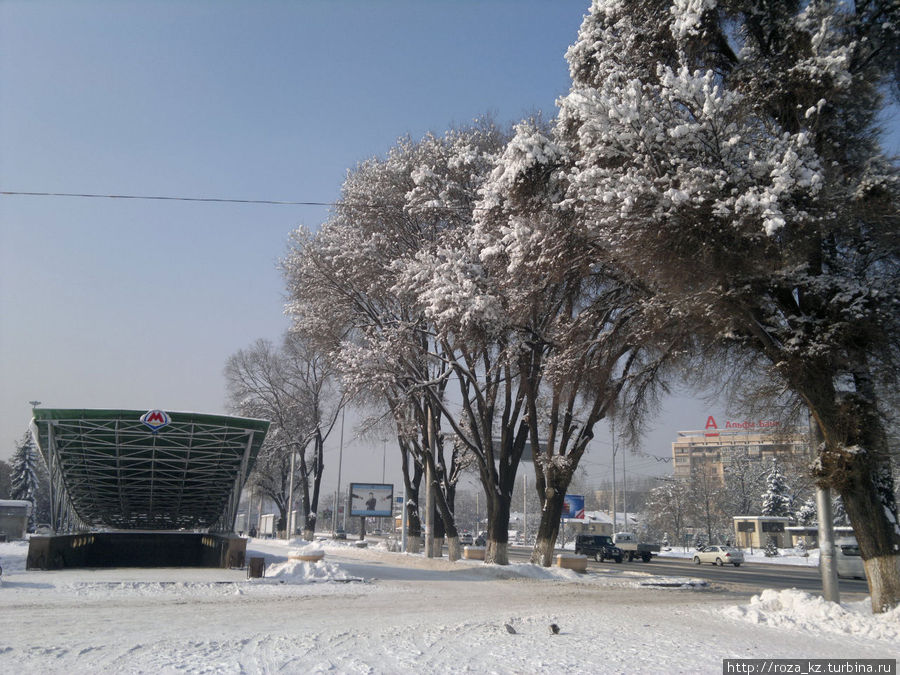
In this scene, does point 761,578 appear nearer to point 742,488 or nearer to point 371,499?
point 371,499

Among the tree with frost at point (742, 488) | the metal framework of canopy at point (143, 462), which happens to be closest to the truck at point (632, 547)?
the metal framework of canopy at point (143, 462)

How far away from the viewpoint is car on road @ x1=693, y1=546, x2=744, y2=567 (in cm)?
4144

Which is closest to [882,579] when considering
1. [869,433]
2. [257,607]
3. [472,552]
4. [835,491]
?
[835,491]

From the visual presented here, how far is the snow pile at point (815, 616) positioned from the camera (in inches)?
448

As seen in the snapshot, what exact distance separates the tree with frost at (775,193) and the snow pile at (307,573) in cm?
1140

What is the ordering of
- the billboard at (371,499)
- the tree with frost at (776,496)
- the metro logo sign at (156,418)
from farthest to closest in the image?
the tree with frost at (776,496)
the billboard at (371,499)
the metro logo sign at (156,418)

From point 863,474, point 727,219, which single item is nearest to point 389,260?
point 727,219

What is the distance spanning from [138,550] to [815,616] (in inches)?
1228

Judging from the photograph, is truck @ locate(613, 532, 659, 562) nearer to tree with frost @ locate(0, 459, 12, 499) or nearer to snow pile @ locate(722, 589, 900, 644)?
snow pile @ locate(722, 589, 900, 644)

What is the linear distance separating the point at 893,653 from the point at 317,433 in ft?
139

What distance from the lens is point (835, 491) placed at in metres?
13.5

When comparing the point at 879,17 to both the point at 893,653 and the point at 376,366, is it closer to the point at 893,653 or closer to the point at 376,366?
the point at 893,653

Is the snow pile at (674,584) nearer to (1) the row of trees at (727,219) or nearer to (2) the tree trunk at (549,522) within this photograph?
(2) the tree trunk at (549,522)

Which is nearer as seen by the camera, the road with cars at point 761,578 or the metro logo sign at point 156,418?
the road with cars at point 761,578
